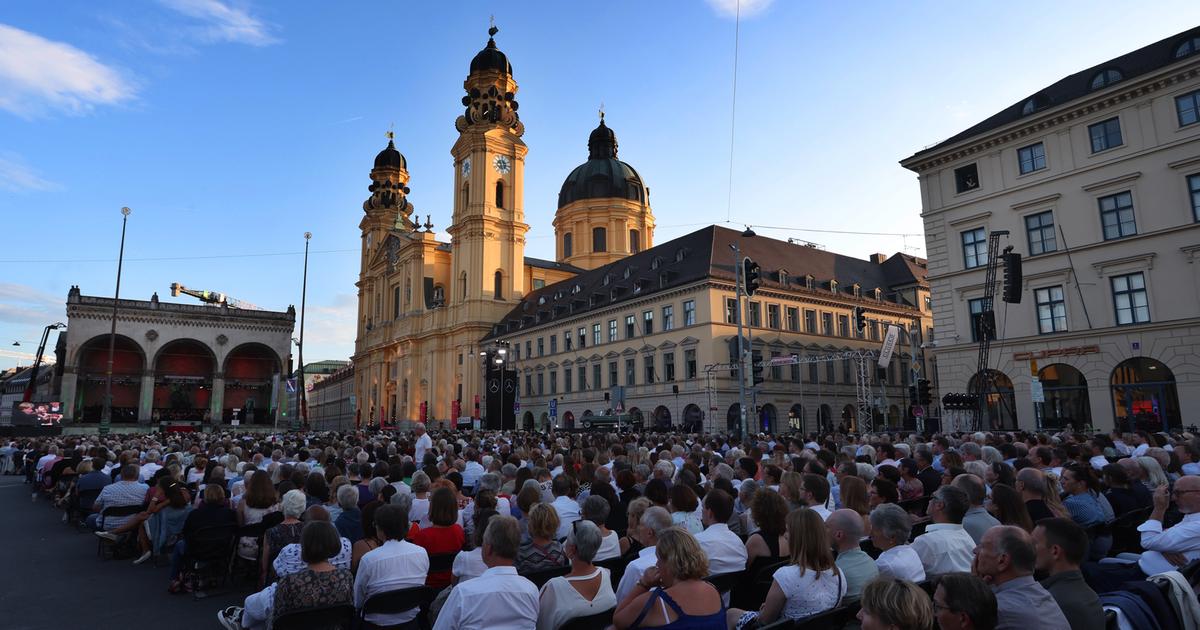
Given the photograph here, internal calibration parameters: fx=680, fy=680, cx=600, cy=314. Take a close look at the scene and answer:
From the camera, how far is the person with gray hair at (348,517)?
8.16 metres

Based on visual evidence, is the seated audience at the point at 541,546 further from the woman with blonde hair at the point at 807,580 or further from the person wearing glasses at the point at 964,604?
the person wearing glasses at the point at 964,604

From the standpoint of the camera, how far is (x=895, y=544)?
5109mm

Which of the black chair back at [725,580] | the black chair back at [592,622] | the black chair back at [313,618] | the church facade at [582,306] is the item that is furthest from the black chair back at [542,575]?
the church facade at [582,306]

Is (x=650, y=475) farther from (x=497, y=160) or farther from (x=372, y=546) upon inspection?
(x=497, y=160)

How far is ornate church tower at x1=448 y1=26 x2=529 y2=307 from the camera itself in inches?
2857

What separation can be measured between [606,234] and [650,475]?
244 ft

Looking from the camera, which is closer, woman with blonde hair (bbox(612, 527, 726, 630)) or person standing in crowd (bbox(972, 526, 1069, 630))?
person standing in crowd (bbox(972, 526, 1069, 630))

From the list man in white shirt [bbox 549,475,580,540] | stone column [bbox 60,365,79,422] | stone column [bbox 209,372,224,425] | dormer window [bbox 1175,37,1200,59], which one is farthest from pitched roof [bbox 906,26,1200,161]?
stone column [bbox 60,365,79,422]

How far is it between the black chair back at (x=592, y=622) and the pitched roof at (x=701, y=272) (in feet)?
138

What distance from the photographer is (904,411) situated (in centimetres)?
5594

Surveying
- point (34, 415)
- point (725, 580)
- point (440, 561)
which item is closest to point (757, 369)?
point (440, 561)

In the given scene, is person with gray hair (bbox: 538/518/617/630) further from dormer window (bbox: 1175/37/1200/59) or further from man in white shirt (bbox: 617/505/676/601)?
dormer window (bbox: 1175/37/1200/59)

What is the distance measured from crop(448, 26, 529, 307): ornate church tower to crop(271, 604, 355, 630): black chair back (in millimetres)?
66687

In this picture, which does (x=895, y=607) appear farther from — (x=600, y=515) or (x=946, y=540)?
(x=600, y=515)
